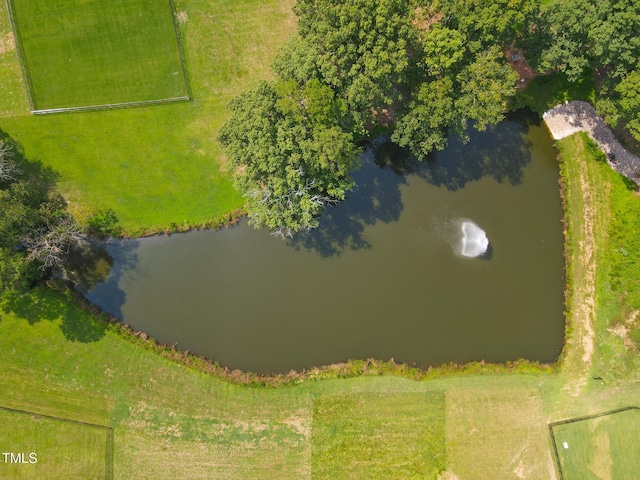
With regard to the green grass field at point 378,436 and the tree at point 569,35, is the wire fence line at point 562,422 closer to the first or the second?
the green grass field at point 378,436

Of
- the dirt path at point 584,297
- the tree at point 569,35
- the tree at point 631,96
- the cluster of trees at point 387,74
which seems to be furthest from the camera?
the dirt path at point 584,297

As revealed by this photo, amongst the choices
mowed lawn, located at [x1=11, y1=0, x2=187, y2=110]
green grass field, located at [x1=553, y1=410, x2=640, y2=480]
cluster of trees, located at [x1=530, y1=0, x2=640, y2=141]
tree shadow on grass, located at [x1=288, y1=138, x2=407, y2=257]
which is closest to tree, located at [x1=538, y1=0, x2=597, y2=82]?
cluster of trees, located at [x1=530, y1=0, x2=640, y2=141]

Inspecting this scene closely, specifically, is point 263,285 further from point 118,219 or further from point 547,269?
point 547,269

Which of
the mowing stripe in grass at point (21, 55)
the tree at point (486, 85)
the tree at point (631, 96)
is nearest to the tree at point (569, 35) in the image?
the tree at point (631, 96)

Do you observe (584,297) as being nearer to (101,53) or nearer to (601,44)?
(601,44)

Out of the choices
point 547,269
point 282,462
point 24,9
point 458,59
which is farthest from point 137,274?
point 547,269

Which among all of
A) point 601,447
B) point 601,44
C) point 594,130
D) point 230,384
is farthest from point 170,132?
point 601,447
